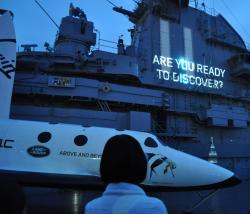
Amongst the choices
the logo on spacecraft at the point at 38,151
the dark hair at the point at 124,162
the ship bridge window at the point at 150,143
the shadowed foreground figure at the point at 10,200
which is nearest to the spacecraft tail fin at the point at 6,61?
the logo on spacecraft at the point at 38,151

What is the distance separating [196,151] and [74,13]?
15099mm

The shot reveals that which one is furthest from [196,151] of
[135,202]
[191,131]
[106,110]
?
[135,202]

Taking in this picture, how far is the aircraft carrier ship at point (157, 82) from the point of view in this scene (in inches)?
792

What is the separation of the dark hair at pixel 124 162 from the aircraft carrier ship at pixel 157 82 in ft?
43.2

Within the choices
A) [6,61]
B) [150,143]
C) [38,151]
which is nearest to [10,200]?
[38,151]

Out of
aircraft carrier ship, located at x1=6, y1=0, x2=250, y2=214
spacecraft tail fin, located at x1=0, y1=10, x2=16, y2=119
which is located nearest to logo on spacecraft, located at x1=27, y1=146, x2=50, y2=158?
spacecraft tail fin, located at x1=0, y1=10, x2=16, y2=119

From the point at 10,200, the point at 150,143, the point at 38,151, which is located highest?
the point at 150,143

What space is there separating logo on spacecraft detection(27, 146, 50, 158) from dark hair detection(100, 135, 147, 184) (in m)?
8.80

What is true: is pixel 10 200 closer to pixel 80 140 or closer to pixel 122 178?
pixel 122 178

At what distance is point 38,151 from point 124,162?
29.8ft

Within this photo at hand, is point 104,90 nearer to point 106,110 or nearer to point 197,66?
point 106,110

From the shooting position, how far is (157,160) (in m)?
11.2

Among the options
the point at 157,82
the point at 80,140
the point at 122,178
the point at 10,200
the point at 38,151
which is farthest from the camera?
the point at 157,82

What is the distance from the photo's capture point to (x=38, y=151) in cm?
1095
